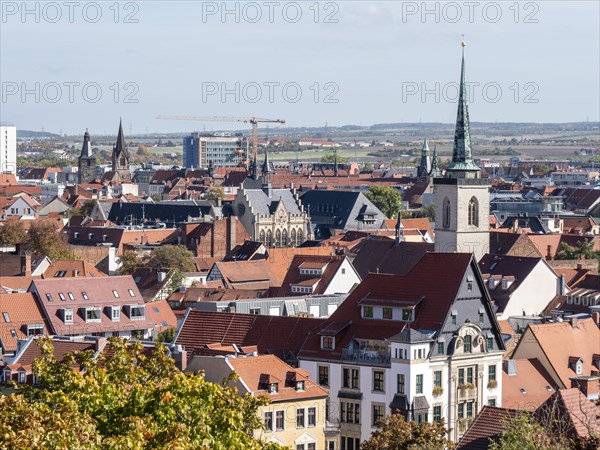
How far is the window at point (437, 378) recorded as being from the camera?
209ft

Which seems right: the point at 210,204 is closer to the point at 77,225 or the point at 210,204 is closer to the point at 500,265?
the point at 77,225

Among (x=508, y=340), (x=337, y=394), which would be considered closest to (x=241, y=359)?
(x=337, y=394)

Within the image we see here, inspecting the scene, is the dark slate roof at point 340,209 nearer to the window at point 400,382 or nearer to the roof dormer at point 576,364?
the roof dormer at point 576,364

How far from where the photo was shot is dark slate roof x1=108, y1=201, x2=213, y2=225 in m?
174

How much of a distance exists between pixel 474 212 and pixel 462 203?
109cm

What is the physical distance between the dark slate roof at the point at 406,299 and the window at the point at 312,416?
5091mm

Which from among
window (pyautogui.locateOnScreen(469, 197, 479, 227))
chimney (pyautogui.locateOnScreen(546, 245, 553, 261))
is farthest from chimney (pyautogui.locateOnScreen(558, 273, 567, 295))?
chimney (pyautogui.locateOnScreen(546, 245, 553, 261))

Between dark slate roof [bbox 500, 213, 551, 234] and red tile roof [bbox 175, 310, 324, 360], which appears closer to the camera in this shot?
red tile roof [bbox 175, 310, 324, 360]

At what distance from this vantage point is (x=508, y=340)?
74.4 metres

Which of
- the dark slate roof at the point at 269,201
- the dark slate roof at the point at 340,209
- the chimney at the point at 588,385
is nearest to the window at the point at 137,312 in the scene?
the chimney at the point at 588,385

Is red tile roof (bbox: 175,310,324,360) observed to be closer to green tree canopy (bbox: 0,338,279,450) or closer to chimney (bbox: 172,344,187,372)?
chimney (bbox: 172,344,187,372)

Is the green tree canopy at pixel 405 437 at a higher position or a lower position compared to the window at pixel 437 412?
higher

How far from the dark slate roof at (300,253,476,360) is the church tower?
4261 cm

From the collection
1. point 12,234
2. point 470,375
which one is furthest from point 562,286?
point 12,234
